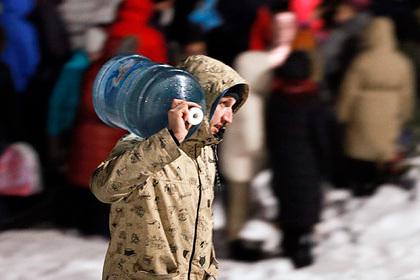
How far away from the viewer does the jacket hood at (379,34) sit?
666 centimetres

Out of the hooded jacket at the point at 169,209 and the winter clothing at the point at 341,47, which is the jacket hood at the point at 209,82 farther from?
the winter clothing at the point at 341,47

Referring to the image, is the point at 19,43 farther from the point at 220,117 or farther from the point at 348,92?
the point at 220,117

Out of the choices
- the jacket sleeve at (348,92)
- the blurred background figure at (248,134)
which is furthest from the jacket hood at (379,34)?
the blurred background figure at (248,134)

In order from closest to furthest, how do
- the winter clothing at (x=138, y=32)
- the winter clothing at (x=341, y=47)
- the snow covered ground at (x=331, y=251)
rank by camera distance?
the snow covered ground at (x=331, y=251), the winter clothing at (x=138, y=32), the winter clothing at (x=341, y=47)

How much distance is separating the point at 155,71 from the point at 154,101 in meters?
0.11

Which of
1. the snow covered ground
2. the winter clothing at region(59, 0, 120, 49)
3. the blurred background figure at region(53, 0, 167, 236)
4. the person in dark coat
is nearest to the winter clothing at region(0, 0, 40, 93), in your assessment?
the winter clothing at region(59, 0, 120, 49)

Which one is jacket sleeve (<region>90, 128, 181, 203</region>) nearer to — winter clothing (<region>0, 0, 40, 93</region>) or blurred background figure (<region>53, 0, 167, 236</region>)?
blurred background figure (<region>53, 0, 167, 236</region>)

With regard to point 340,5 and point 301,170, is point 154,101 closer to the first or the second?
point 301,170

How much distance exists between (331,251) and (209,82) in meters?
3.75

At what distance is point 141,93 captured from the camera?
278 cm

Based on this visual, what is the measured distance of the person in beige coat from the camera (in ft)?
22.0

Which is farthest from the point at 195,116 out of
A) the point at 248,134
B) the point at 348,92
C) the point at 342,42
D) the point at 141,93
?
the point at 342,42

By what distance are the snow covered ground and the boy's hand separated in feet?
11.3

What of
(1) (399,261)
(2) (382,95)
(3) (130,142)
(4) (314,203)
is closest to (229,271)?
(4) (314,203)
